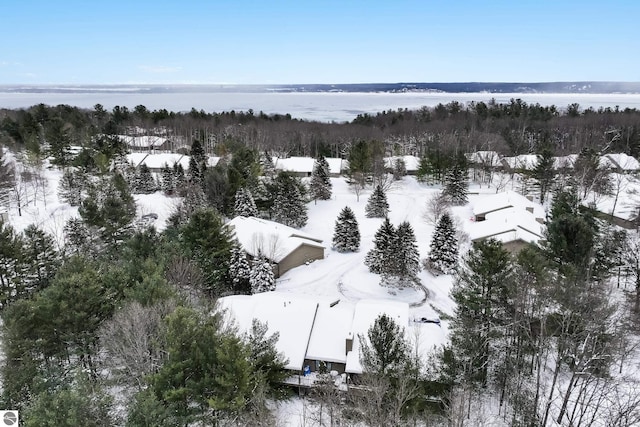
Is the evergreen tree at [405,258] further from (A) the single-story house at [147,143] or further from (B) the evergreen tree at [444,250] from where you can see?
(A) the single-story house at [147,143]

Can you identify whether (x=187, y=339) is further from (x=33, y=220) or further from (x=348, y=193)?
(x=348, y=193)

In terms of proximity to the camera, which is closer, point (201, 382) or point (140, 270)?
point (201, 382)

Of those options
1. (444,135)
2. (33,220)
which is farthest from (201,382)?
(444,135)

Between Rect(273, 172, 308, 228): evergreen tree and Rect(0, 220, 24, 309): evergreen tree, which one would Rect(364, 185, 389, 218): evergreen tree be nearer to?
Rect(273, 172, 308, 228): evergreen tree

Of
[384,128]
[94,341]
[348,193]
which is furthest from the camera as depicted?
[384,128]

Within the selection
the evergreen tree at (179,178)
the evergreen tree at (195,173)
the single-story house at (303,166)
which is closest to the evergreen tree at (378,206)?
the single-story house at (303,166)

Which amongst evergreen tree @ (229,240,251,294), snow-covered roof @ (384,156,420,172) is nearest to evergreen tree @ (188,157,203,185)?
evergreen tree @ (229,240,251,294)

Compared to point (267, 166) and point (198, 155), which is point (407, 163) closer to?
point (267, 166)

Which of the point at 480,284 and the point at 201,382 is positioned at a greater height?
the point at 480,284
